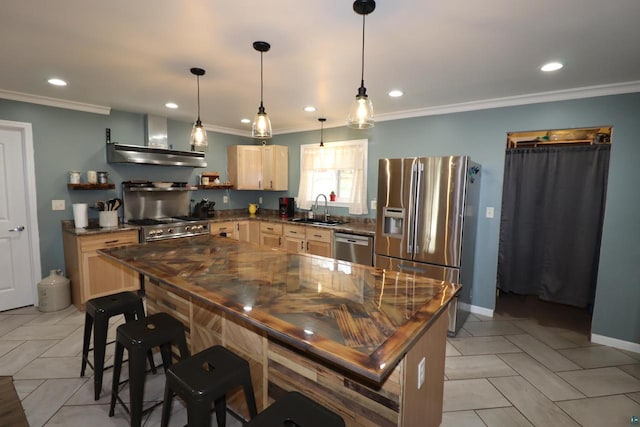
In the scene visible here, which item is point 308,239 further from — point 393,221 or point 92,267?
point 92,267

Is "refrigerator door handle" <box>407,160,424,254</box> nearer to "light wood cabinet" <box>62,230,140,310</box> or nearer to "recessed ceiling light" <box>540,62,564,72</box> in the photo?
"recessed ceiling light" <box>540,62,564,72</box>

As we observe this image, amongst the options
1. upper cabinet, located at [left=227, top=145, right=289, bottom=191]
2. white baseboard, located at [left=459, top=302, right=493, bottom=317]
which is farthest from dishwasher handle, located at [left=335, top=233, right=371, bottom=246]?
upper cabinet, located at [left=227, top=145, right=289, bottom=191]

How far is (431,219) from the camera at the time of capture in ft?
10.4

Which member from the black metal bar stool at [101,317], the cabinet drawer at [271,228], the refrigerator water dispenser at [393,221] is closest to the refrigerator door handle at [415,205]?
the refrigerator water dispenser at [393,221]

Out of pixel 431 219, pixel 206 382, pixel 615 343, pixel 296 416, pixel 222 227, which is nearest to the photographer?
pixel 296 416

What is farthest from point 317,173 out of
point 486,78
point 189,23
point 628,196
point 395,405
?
point 395,405

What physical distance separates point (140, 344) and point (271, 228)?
3.23 meters

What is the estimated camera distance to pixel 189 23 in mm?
1907

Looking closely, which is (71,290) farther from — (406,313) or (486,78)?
(486,78)

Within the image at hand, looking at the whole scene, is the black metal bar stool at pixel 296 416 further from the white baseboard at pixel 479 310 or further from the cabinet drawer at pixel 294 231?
the cabinet drawer at pixel 294 231

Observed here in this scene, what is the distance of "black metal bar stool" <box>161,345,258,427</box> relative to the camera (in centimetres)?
132

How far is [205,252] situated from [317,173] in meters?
2.98

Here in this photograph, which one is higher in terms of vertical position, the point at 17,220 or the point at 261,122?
the point at 261,122

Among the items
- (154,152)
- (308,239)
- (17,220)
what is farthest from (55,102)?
(308,239)
